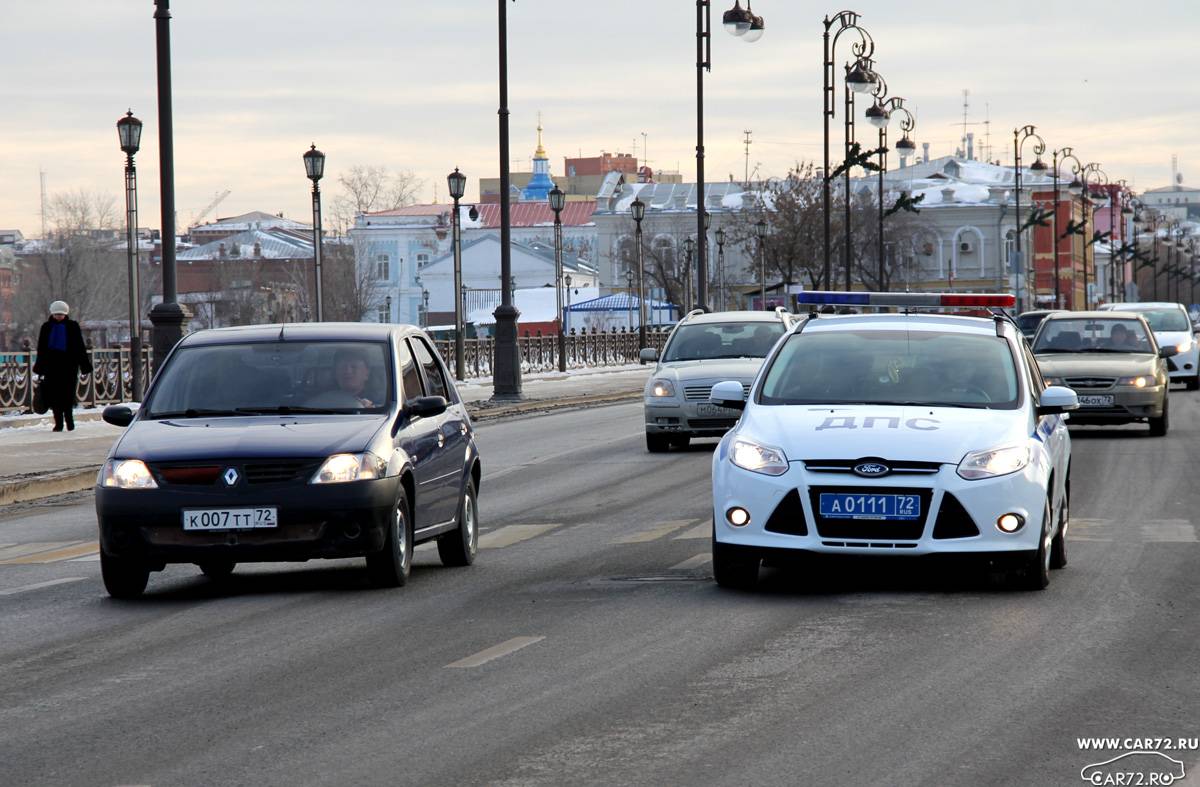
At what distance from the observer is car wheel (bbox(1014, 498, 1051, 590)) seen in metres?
10.2

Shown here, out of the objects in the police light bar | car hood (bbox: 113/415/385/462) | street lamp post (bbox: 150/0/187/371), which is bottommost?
car hood (bbox: 113/415/385/462)

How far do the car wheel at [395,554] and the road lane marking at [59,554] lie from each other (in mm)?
3408

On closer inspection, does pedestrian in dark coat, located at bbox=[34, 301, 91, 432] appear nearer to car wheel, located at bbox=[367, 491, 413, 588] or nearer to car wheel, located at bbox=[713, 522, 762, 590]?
car wheel, located at bbox=[367, 491, 413, 588]

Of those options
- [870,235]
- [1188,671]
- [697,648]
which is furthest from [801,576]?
[870,235]

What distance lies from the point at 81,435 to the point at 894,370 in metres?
18.0

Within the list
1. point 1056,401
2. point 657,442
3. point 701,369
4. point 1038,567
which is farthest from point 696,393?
point 1038,567

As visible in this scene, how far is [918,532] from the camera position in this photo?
9.95 metres

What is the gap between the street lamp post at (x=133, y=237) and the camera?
3372cm

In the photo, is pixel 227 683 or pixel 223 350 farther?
pixel 223 350

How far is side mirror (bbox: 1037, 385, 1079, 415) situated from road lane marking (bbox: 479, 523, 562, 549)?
3.99m

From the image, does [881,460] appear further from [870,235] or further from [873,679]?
[870,235]

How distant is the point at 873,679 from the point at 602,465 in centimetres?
1407

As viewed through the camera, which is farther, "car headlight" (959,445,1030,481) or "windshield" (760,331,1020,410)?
"windshield" (760,331,1020,410)

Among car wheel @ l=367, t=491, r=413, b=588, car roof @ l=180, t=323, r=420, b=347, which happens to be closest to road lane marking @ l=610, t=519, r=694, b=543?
car roof @ l=180, t=323, r=420, b=347
